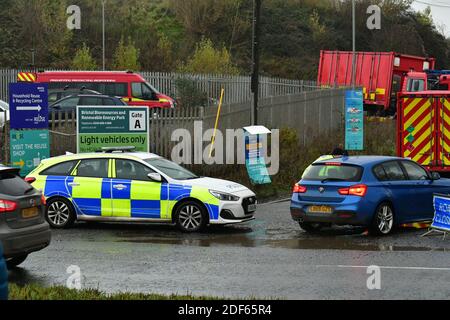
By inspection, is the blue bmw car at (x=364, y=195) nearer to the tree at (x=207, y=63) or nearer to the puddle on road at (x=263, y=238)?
the puddle on road at (x=263, y=238)

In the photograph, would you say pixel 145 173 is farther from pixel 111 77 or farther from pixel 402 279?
pixel 111 77

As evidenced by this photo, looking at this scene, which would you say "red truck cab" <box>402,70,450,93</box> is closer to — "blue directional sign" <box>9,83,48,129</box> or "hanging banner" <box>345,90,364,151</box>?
"hanging banner" <box>345,90,364,151</box>

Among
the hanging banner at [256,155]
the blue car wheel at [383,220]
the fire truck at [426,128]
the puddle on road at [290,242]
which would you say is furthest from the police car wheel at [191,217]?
the fire truck at [426,128]

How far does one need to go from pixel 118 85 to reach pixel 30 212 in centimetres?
2442

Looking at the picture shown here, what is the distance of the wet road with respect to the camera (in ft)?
35.3

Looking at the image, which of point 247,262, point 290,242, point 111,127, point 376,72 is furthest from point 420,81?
point 247,262

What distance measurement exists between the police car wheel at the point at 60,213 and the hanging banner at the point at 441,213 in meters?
6.47

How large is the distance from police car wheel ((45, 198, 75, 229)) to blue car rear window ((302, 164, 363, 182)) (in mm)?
4336

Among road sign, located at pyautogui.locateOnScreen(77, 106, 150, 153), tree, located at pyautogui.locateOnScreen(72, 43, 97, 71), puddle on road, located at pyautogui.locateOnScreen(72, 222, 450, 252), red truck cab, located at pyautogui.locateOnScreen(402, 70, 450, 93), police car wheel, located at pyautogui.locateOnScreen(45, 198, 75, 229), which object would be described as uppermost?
tree, located at pyautogui.locateOnScreen(72, 43, 97, 71)

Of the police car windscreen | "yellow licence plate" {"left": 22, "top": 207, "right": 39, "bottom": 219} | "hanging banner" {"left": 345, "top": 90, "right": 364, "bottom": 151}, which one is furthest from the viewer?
"hanging banner" {"left": 345, "top": 90, "right": 364, "bottom": 151}

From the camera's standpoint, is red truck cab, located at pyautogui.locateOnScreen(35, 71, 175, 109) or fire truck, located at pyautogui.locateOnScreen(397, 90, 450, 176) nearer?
fire truck, located at pyautogui.locateOnScreen(397, 90, 450, 176)

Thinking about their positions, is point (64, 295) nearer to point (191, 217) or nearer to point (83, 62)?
point (191, 217)

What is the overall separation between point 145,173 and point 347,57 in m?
31.6

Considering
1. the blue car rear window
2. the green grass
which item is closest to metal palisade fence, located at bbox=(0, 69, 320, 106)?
the blue car rear window
